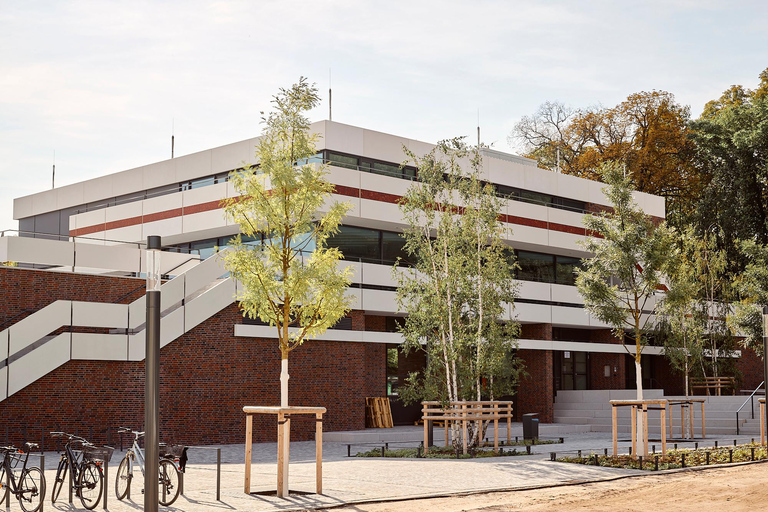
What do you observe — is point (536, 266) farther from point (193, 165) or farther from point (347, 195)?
point (193, 165)

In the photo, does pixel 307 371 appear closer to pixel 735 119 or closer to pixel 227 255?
pixel 227 255

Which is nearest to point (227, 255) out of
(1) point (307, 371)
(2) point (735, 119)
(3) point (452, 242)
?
Result: (3) point (452, 242)

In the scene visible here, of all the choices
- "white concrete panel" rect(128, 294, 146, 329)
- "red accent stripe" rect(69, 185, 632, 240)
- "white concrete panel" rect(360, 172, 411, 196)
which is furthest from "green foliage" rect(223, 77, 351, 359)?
"white concrete panel" rect(360, 172, 411, 196)

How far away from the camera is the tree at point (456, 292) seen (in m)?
21.0

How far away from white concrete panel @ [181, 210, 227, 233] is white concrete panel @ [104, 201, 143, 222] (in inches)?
113

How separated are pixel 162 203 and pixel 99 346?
404 inches

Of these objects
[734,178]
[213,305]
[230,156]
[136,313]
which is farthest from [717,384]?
[136,313]

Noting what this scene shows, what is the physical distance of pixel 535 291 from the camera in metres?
34.4

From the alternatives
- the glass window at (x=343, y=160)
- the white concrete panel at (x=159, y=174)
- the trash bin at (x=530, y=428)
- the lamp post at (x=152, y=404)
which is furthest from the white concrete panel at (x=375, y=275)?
the lamp post at (x=152, y=404)

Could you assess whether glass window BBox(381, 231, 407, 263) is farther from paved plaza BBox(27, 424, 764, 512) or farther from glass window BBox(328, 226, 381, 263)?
paved plaza BBox(27, 424, 764, 512)

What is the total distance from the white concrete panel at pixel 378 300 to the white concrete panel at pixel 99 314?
8512 millimetres

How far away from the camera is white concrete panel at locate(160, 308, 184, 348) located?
23.5 m

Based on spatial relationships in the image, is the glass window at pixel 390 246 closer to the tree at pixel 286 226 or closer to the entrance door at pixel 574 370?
the entrance door at pixel 574 370

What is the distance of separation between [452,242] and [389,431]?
8.86 m
